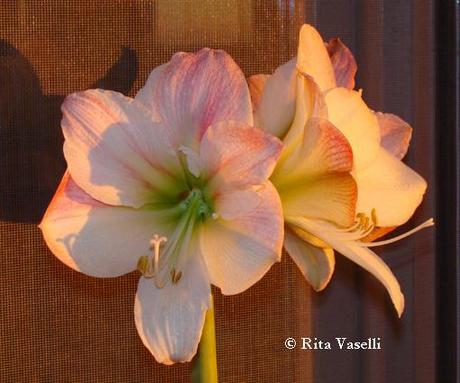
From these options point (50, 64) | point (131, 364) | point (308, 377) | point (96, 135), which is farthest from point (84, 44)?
point (308, 377)

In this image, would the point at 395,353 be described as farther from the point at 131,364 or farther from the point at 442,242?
the point at 131,364

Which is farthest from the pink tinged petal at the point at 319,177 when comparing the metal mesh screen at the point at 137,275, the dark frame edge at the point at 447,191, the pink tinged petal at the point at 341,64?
the dark frame edge at the point at 447,191

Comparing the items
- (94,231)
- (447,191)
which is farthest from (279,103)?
(447,191)

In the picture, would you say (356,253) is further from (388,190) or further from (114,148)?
(114,148)

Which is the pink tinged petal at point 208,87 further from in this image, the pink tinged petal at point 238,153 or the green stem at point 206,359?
the green stem at point 206,359

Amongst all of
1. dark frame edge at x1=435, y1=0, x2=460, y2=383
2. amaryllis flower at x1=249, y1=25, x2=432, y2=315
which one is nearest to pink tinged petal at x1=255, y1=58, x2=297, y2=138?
amaryllis flower at x1=249, y1=25, x2=432, y2=315

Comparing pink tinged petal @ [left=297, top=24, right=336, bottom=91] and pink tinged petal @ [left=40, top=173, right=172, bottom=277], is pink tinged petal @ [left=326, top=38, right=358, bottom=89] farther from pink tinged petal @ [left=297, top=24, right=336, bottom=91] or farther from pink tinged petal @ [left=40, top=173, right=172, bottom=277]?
pink tinged petal @ [left=40, top=173, right=172, bottom=277]

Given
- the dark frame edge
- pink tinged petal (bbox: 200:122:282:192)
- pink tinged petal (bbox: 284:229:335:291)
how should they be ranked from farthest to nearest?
the dark frame edge < pink tinged petal (bbox: 284:229:335:291) < pink tinged petal (bbox: 200:122:282:192)
